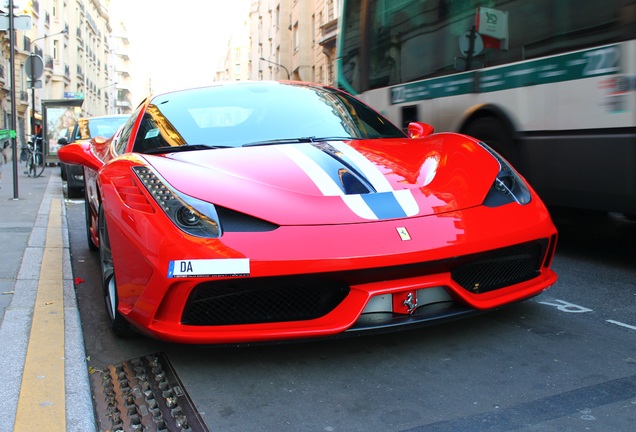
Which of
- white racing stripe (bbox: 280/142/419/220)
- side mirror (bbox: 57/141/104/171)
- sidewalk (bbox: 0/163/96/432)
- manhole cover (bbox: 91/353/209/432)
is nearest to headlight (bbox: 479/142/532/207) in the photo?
white racing stripe (bbox: 280/142/419/220)

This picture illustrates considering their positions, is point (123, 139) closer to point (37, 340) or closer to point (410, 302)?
point (37, 340)

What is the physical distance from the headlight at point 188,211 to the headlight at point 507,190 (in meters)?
1.21

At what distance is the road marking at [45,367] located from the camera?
2209 mm

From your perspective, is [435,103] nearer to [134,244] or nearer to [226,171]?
[226,171]

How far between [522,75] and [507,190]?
255cm

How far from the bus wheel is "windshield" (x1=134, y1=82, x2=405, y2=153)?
1757 mm

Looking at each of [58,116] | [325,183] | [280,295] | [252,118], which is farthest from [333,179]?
[58,116]

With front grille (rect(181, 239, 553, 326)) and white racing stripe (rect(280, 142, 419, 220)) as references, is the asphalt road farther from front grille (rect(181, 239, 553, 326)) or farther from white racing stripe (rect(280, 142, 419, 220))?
white racing stripe (rect(280, 142, 419, 220))

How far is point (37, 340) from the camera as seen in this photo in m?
3.00

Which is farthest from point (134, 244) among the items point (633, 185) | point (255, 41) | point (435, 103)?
point (255, 41)

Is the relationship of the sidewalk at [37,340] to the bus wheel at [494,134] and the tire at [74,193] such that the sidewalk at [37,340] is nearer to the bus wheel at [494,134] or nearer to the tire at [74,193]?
the bus wheel at [494,134]

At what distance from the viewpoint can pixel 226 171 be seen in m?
2.90

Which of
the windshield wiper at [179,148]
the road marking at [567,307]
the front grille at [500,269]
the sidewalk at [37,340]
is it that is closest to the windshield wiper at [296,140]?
the windshield wiper at [179,148]

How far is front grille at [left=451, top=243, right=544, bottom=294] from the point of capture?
2.71 m
